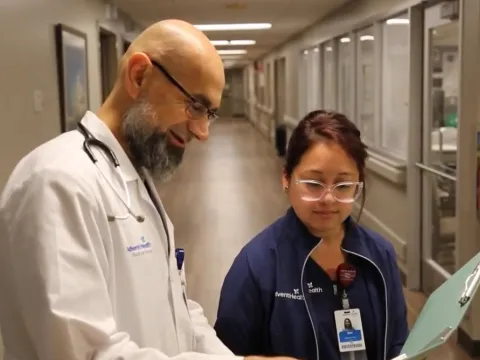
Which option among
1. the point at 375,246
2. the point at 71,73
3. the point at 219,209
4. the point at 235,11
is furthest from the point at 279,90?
the point at 375,246

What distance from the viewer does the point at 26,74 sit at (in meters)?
3.81

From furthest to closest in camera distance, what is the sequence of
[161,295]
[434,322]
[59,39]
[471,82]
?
[59,39] < [471,82] < [161,295] < [434,322]

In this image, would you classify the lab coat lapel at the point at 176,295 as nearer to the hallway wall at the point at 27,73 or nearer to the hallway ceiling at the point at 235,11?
the hallway wall at the point at 27,73

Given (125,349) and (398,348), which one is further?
(398,348)

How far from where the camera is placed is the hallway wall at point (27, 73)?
342 cm

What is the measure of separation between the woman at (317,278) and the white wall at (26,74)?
2128 millimetres

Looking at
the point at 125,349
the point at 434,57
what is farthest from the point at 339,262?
the point at 434,57

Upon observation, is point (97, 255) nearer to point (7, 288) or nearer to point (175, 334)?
point (7, 288)

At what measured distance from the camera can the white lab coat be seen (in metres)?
1.08

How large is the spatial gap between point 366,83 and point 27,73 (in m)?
3.97

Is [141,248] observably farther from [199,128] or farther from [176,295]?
[199,128]

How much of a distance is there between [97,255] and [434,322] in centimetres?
58

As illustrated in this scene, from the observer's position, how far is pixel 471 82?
→ 3689 millimetres

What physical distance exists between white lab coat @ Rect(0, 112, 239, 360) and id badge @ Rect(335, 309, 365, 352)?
0.38 meters
